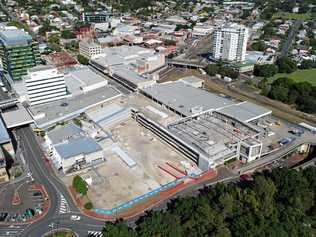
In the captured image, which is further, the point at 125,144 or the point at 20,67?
the point at 20,67

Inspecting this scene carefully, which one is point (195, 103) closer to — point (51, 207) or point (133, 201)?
point (133, 201)

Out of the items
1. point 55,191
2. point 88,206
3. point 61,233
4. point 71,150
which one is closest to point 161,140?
point 71,150

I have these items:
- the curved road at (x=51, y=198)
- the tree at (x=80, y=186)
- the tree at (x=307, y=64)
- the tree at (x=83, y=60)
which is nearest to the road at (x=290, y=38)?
the tree at (x=307, y=64)

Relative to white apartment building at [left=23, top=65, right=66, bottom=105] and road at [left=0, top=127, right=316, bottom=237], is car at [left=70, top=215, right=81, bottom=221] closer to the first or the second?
road at [left=0, top=127, right=316, bottom=237]

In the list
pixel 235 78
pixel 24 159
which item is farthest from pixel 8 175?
pixel 235 78

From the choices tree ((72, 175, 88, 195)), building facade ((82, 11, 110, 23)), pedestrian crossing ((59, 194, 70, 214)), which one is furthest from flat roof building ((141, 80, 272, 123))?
building facade ((82, 11, 110, 23))

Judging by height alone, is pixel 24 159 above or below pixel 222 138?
below

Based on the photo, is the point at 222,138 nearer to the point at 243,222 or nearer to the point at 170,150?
the point at 170,150
